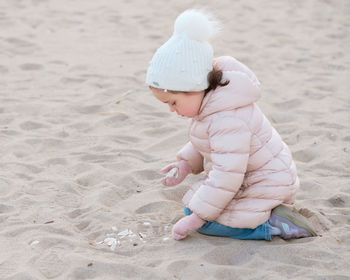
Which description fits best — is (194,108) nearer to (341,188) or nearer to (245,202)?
(245,202)

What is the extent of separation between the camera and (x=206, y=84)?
2.72 metres

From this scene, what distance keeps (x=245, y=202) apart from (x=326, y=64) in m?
3.28

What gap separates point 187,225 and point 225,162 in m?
0.39

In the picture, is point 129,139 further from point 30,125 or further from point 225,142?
point 225,142

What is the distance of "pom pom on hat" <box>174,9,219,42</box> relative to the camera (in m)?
2.68

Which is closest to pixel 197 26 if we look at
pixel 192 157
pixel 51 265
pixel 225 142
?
pixel 225 142

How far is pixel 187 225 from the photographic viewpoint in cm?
283

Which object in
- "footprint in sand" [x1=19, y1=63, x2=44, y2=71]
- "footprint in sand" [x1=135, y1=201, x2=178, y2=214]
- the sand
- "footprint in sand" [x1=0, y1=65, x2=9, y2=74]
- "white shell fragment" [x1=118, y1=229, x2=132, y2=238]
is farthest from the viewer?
"footprint in sand" [x1=19, y1=63, x2=44, y2=71]

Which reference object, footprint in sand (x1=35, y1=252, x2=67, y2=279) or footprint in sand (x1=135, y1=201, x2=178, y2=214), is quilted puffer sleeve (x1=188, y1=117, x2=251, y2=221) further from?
footprint in sand (x1=35, y1=252, x2=67, y2=279)

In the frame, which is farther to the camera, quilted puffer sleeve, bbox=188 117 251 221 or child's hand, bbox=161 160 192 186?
child's hand, bbox=161 160 192 186

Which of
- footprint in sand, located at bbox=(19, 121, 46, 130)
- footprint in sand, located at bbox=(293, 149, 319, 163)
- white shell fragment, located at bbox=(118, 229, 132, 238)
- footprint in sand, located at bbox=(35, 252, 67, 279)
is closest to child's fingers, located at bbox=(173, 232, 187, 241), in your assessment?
white shell fragment, located at bbox=(118, 229, 132, 238)

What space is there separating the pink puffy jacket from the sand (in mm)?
191

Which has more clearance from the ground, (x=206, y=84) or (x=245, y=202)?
(x=206, y=84)

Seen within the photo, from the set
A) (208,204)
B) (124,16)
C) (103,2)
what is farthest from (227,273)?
(103,2)
